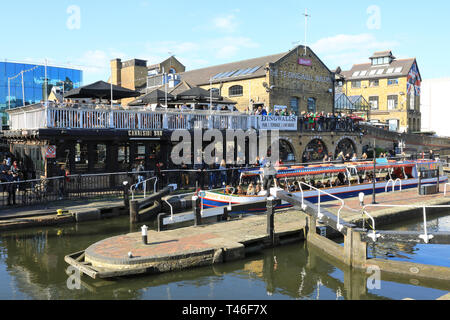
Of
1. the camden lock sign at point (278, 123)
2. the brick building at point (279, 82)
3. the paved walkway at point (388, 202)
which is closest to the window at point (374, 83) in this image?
the brick building at point (279, 82)

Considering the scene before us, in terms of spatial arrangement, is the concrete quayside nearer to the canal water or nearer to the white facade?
the canal water

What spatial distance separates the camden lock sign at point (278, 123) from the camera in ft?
87.1

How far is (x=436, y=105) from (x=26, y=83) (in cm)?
6109

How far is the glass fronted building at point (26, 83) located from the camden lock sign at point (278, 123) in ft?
92.4

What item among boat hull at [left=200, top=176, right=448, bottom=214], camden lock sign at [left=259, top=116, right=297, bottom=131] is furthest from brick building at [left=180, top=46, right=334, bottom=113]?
boat hull at [left=200, top=176, right=448, bottom=214]

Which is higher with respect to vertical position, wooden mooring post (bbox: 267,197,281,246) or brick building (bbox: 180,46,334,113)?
brick building (bbox: 180,46,334,113)

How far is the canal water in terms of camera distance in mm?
9875

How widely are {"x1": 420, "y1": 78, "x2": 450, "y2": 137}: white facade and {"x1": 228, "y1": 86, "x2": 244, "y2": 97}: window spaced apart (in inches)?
1695

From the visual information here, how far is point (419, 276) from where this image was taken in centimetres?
1083

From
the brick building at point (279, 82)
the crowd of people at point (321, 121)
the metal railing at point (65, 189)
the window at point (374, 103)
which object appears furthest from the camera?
the window at point (374, 103)

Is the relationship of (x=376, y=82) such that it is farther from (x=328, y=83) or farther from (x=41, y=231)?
(x=41, y=231)

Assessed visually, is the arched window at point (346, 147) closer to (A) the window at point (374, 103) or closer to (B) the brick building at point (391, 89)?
(B) the brick building at point (391, 89)

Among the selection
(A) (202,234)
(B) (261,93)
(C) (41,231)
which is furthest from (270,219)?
(B) (261,93)

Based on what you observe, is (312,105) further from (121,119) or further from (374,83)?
(374,83)
